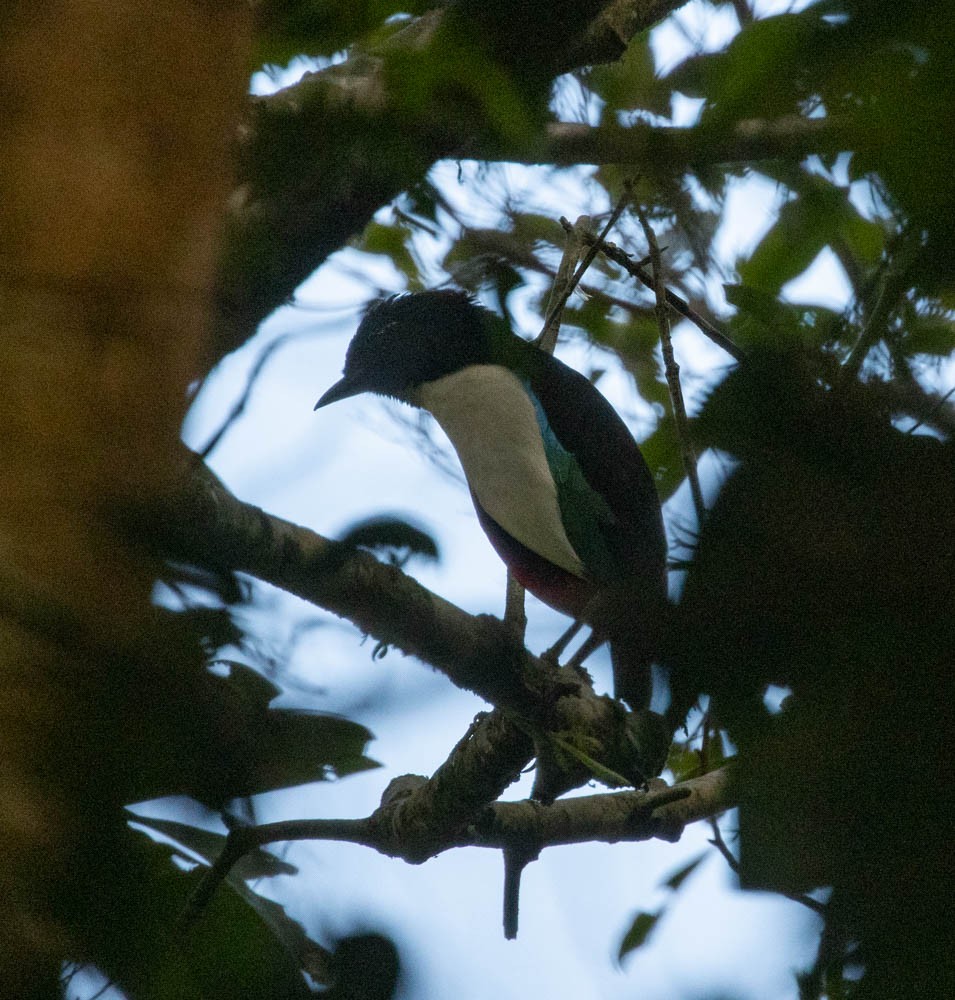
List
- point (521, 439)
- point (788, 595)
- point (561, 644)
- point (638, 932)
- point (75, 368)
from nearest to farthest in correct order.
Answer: point (75, 368)
point (788, 595)
point (561, 644)
point (638, 932)
point (521, 439)

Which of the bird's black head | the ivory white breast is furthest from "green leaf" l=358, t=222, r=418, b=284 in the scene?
the bird's black head

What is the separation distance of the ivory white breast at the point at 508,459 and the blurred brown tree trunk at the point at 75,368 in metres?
2.58

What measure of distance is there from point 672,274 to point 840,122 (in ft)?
5.46

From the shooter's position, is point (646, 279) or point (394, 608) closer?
point (394, 608)

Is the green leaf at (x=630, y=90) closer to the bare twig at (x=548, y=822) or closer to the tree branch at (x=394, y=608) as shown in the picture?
the tree branch at (x=394, y=608)

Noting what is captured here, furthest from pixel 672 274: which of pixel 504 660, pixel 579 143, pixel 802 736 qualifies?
pixel 802 736

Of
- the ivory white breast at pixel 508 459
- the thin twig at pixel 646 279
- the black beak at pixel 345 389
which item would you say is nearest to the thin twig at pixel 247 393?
the thin twig at pixel 646 279

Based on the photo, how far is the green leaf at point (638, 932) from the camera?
186 cm

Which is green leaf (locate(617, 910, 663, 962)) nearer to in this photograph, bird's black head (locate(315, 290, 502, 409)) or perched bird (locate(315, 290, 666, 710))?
perched bird (locate(315, 290, 666, 710))

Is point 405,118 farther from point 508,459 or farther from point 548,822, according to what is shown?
point 508,459

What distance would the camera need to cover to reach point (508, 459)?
134 inches

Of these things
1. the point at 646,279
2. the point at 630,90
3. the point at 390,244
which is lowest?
the point at 630,90

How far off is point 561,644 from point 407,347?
2534 millimetres

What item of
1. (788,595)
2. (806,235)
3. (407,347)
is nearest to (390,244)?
(407,347)
